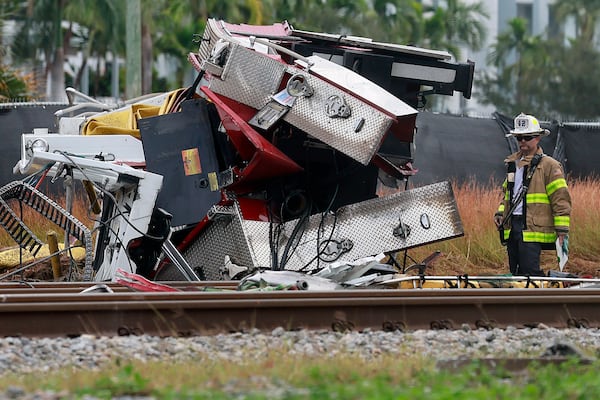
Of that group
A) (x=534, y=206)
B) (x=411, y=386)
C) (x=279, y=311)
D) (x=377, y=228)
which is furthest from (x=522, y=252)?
(x=411, y=386)

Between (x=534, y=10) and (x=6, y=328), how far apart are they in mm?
91315

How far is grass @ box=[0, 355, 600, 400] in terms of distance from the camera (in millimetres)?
5645

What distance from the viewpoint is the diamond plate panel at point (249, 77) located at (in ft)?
36.7

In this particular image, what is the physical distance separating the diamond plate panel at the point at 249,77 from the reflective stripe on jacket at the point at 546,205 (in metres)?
2.67

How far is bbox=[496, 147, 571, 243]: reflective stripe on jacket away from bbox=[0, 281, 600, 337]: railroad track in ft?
7.21

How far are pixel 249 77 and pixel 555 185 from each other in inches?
120

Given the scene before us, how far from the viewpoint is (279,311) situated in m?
8.23

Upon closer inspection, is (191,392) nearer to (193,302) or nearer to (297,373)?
(297,373)

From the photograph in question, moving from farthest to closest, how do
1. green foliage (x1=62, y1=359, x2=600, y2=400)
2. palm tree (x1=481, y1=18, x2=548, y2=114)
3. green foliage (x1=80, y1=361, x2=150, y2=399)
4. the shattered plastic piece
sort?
palm tree (x1=481, y1=18, x2=548, y2=114), the shattered plastic piece, green foliage (x1=80, y1=361, x2=150, y2=399), green foliage (x1=62, y1=359, x2=600, y2=400)

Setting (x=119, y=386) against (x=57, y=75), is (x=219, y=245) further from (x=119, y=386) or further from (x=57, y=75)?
(x=57, y=75)

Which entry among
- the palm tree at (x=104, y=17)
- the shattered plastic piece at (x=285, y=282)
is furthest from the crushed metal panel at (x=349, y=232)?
A: the palm tree at (x=104, y=17)

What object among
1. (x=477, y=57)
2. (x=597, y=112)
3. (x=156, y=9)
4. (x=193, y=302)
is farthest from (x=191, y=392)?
(x=477, y=57)

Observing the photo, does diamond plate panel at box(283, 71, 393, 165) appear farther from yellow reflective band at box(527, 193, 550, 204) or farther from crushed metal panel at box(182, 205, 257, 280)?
yellow reflective band at box(527, 193, 550, 204)

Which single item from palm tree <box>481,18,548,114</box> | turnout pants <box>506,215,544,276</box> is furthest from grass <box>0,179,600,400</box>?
palm tree <box>481,18,548,114</box>
